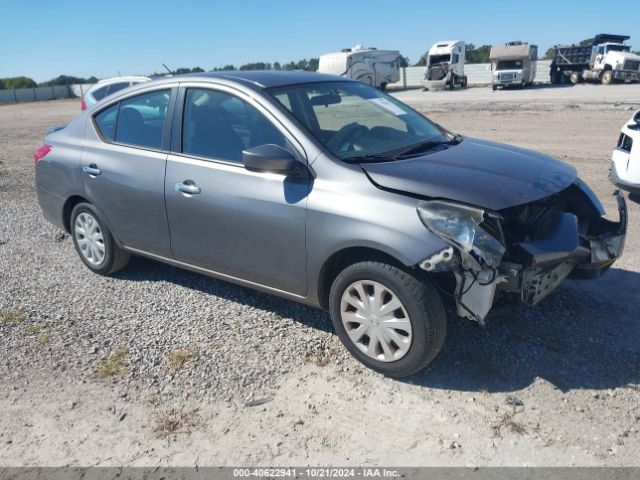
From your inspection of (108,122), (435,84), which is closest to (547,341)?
(108,122)

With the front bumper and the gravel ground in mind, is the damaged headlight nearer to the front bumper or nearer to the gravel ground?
the gravel ground

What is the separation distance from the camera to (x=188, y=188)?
435 centimetres

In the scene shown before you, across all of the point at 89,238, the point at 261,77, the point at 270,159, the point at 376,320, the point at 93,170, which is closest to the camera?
the point at 376,320

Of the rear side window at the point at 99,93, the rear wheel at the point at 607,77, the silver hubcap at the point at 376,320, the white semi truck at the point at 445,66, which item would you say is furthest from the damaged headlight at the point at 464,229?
the white semi truck at the point at 445,66

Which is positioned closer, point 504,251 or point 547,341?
point 504,251

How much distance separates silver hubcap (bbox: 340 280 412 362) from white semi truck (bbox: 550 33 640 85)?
123 feet

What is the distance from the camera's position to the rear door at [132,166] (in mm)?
4633

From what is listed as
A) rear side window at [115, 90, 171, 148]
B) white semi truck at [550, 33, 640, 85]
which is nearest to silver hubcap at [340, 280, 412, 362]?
rear side window at [115, 90, 171, 148]

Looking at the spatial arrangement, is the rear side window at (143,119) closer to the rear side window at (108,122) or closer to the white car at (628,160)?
the rear side window at (108,122)

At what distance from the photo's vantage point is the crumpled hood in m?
3.43

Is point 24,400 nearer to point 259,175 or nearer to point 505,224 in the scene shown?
point 259,175

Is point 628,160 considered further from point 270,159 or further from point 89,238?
point 89,238

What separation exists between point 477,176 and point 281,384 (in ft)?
5.84

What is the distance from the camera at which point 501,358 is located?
3816 mm
